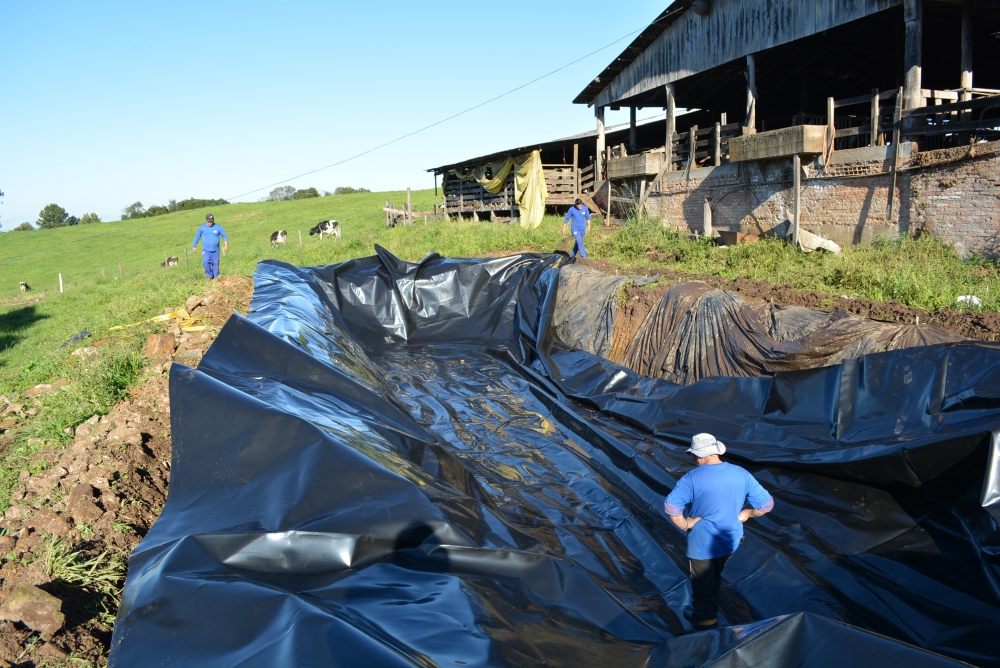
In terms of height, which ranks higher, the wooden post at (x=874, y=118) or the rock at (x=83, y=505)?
the wooden post at (x=874, y=118)

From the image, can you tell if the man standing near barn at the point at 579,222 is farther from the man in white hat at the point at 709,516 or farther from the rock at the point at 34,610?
the rock at the point at 34,610

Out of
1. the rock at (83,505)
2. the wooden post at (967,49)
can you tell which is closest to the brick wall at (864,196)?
the wooden post at (967,49)

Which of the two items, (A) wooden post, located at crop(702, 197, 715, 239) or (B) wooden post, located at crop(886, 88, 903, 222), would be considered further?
(A) wooden post, located at crop(702, 197, 715, 239)

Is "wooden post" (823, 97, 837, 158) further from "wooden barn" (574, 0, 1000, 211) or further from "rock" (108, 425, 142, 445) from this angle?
"rock" (108, 425, 142, 445)

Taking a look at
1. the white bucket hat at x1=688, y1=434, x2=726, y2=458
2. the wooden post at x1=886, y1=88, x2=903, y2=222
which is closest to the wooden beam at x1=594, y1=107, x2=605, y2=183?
the wooden post at x1=886, y1=88, x2=903, y2=222

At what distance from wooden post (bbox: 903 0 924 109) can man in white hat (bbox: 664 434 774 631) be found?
30.5 ft

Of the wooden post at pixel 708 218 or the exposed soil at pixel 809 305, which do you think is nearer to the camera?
the exposed soil at pixel 809 305

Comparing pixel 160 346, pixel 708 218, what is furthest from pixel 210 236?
pixel 708 218

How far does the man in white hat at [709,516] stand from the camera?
3650 mm

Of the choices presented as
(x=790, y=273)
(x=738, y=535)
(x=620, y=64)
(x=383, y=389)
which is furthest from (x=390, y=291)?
(x=620, y=64)

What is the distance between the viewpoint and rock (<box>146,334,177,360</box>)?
820 cm

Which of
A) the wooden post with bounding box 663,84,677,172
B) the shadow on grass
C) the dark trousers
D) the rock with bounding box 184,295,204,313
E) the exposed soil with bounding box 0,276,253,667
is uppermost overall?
the wooden post with bounding box 663,84,677,172

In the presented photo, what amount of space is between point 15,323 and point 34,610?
15128 mm

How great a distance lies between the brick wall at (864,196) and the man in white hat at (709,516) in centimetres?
781
